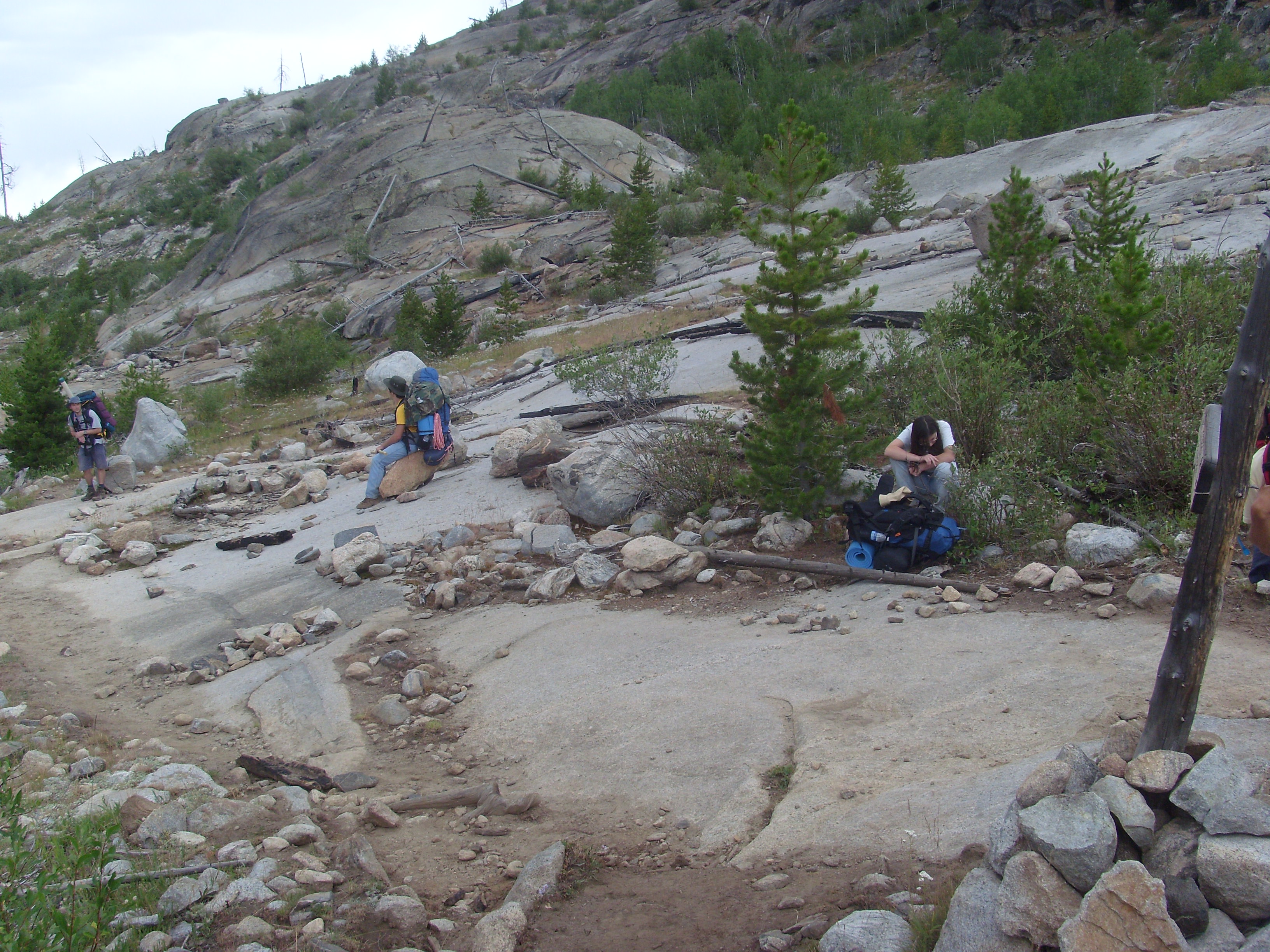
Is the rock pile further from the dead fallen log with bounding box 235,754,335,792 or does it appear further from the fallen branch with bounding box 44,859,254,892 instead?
the dead fallen log with bounding box 235,754,335,792

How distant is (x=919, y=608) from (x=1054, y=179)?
65.3 feet

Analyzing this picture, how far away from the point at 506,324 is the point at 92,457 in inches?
489

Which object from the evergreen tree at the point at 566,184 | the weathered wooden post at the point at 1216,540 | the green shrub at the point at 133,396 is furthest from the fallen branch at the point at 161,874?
the evergreen tree at the point at 566,184

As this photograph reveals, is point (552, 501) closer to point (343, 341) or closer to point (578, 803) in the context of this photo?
point (578, 803)

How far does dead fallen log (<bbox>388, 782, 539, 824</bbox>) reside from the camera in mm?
3949

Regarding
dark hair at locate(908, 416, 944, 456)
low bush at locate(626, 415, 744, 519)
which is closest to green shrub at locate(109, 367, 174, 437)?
low bush at locate(626, 415, 744, 519)

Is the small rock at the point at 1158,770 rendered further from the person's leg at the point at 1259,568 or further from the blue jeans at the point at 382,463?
the blue jeans at the point at 382,463

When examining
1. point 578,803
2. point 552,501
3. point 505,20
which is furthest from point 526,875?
point 505,20

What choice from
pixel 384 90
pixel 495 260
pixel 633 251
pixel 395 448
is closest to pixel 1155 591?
pixel 395 448

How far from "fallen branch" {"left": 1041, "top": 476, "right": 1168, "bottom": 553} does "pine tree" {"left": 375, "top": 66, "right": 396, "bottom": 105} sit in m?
68.8

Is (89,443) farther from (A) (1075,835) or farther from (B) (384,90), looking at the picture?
(B) (384,90)

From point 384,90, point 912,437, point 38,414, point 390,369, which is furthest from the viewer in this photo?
point 384,90

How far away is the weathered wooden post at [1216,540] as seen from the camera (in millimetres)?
2225

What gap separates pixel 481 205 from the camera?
37.3m
